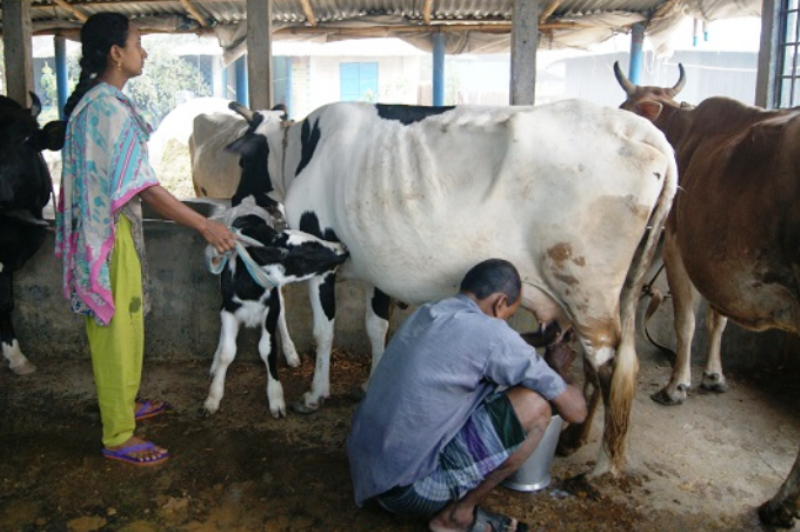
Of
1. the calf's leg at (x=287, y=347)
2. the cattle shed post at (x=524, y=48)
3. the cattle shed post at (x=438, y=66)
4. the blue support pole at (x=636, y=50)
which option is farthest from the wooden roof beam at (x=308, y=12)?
the calf's leg at (x=287, y=347)

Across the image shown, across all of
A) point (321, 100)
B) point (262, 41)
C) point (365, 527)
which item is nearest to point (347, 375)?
point (365, 527)

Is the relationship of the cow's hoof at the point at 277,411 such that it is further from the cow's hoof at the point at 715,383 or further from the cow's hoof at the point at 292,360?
the cow's hoof at the point at 715,383

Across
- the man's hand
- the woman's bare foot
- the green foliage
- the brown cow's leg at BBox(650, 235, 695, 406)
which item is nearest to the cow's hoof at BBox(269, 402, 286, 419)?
the woman's bare foot

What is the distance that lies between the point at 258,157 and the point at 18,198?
172cm

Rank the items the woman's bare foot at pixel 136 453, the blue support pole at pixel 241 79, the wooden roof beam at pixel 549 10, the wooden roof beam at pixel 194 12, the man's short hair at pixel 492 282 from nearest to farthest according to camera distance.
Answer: the man's short hair at pixel 492 282 < the woman's bare foot at pixel 136 453 < the wooden roof beam at pixel 549 10 < the wooden roof beam at pixel 194 12 < the blue support pole at pixel 241 79

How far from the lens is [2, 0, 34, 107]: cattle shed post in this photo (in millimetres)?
6176

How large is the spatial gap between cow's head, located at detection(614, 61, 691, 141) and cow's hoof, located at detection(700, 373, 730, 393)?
1735 millimetres

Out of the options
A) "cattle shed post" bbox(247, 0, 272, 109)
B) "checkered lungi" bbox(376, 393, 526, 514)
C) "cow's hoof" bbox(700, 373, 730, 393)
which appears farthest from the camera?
"cattle shed post" bbox(247, 0, 272, 109)

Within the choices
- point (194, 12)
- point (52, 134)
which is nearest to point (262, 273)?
point (52, 134)

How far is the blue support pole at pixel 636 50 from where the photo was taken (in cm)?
943

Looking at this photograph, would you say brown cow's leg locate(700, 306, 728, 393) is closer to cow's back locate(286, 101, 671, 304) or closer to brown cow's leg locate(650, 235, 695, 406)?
brown cow's leg locate(650, 235, 695, 406)

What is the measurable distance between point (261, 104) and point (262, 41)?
1.74 ft

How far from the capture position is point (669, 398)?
4660 mm

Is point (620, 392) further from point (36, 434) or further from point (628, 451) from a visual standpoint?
point (36, 434)
